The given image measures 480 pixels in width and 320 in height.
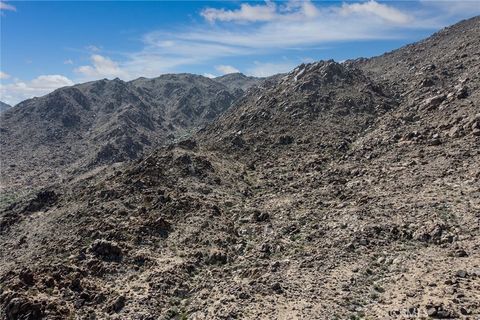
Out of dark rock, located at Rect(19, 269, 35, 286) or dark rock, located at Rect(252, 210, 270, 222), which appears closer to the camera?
dark rock, located at Rect(19, 269, 35, 286)

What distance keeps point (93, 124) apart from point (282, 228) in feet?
346

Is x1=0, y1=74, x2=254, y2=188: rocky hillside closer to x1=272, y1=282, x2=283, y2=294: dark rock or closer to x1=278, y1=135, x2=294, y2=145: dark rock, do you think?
x1=278, y1=135, x2=294, y2=145: dark rock

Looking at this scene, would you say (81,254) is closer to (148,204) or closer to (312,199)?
(148,204)

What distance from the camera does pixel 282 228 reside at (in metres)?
31.5

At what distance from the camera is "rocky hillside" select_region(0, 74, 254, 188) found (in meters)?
93.1

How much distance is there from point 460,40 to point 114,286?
74043 mm

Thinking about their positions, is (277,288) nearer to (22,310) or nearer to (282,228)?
(282,228)

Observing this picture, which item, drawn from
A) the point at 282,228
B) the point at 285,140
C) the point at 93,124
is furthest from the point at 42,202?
the point at 93,124

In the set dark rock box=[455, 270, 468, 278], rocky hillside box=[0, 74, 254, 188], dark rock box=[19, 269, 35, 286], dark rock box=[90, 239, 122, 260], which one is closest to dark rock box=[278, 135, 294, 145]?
dark rock box=[90, 239, 122, 260]

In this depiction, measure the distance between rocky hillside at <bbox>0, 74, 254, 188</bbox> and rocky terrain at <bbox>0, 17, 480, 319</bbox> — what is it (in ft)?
138

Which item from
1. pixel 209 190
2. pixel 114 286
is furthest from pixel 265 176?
pixel 114 286

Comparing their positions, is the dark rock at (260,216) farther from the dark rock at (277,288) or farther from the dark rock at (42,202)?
the dark rock at (42,202)

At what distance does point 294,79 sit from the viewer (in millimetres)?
74125

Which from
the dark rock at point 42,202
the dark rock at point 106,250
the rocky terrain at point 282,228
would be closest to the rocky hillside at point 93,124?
the dark rock at point 42,202
